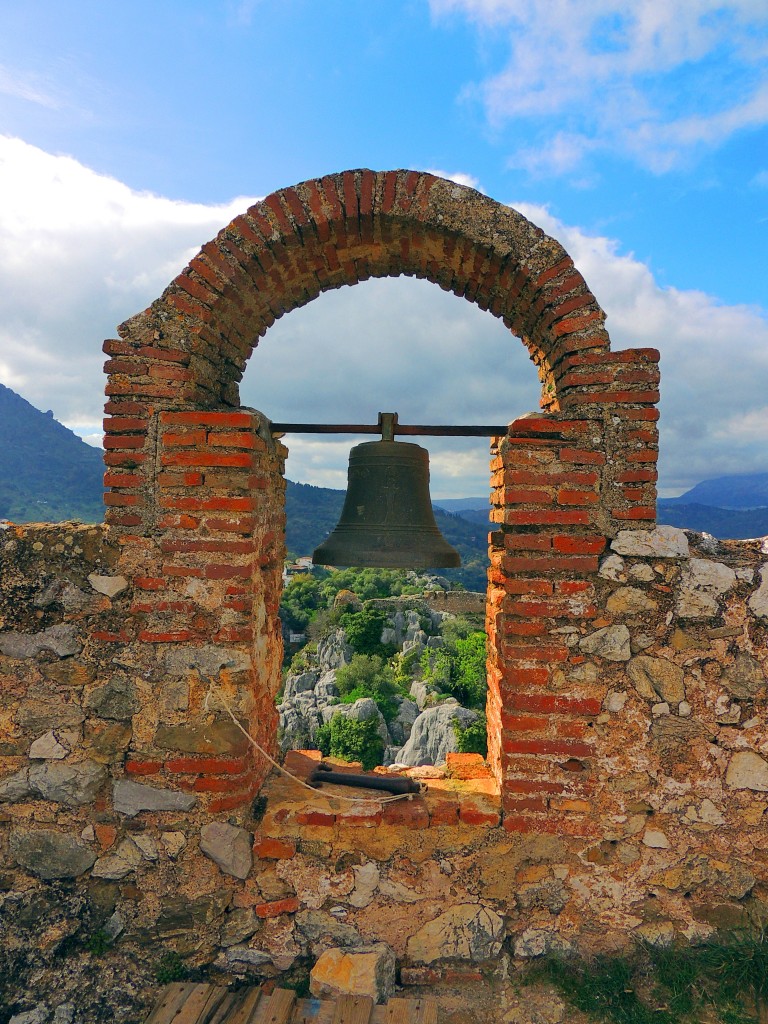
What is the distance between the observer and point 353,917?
2.68 metres

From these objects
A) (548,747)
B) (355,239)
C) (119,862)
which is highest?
(355,239)

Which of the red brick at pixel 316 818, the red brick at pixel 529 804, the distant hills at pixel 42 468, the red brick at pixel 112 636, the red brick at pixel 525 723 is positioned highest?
the distant hills at pixel 42 468

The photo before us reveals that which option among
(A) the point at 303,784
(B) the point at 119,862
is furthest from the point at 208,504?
(B) the point at 119,862

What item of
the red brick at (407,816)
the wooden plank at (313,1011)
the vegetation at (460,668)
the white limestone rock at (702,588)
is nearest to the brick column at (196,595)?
the red brick at (407,816)

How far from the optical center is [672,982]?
249 cm

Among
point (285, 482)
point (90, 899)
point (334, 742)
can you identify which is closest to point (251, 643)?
point (285, 482)

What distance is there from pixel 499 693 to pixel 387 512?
112cm

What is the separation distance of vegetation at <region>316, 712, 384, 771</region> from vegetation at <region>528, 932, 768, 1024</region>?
12239 mm

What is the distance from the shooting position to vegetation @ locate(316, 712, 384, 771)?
14.2 metres

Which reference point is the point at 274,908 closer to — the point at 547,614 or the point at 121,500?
the point at 547,614

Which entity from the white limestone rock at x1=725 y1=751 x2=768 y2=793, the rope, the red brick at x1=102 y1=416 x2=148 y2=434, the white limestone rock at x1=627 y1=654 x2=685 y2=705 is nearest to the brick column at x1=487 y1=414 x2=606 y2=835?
the white limestone rock at x1=627 y1=654 x2=685 y2=705

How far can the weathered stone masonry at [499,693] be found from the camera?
2656mm

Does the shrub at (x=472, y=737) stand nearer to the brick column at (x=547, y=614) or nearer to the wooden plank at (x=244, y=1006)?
the brick column at (x=547, y=614)

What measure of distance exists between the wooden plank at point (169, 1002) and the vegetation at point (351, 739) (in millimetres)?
12084
